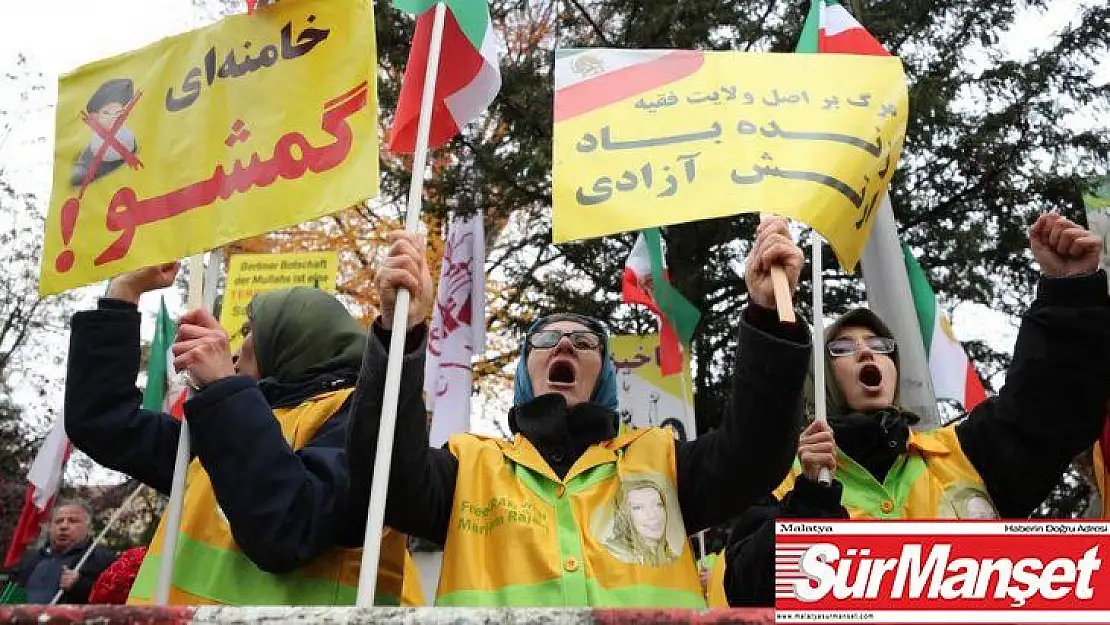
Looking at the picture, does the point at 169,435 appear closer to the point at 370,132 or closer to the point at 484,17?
the point at 370,132

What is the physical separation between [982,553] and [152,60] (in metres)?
2.66

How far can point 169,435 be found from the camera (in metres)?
2.98

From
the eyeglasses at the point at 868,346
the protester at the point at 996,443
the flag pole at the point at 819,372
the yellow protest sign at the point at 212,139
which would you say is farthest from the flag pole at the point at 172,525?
the eyeglasses at the point at 868,346

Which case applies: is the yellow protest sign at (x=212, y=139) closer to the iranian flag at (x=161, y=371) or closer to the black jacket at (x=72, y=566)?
the iranian flag at (x=161, y=371)

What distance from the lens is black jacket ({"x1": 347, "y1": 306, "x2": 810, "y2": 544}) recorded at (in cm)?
240

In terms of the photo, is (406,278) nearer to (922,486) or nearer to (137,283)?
(137,283)

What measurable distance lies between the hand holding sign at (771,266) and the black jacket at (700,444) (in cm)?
4

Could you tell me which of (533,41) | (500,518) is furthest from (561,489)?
(533,41)

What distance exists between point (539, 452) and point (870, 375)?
1.09 metres

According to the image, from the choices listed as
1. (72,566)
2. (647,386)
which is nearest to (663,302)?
(647,386)

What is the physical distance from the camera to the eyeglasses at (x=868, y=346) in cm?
328

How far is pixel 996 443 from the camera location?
9.30 feet

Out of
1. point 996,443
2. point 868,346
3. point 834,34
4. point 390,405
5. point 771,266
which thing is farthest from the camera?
point 834,34

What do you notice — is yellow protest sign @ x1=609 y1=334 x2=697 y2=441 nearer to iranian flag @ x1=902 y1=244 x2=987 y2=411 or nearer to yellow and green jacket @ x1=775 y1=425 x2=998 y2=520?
iranian flag @ x1=902 y1=244 x2=987 y2=411
